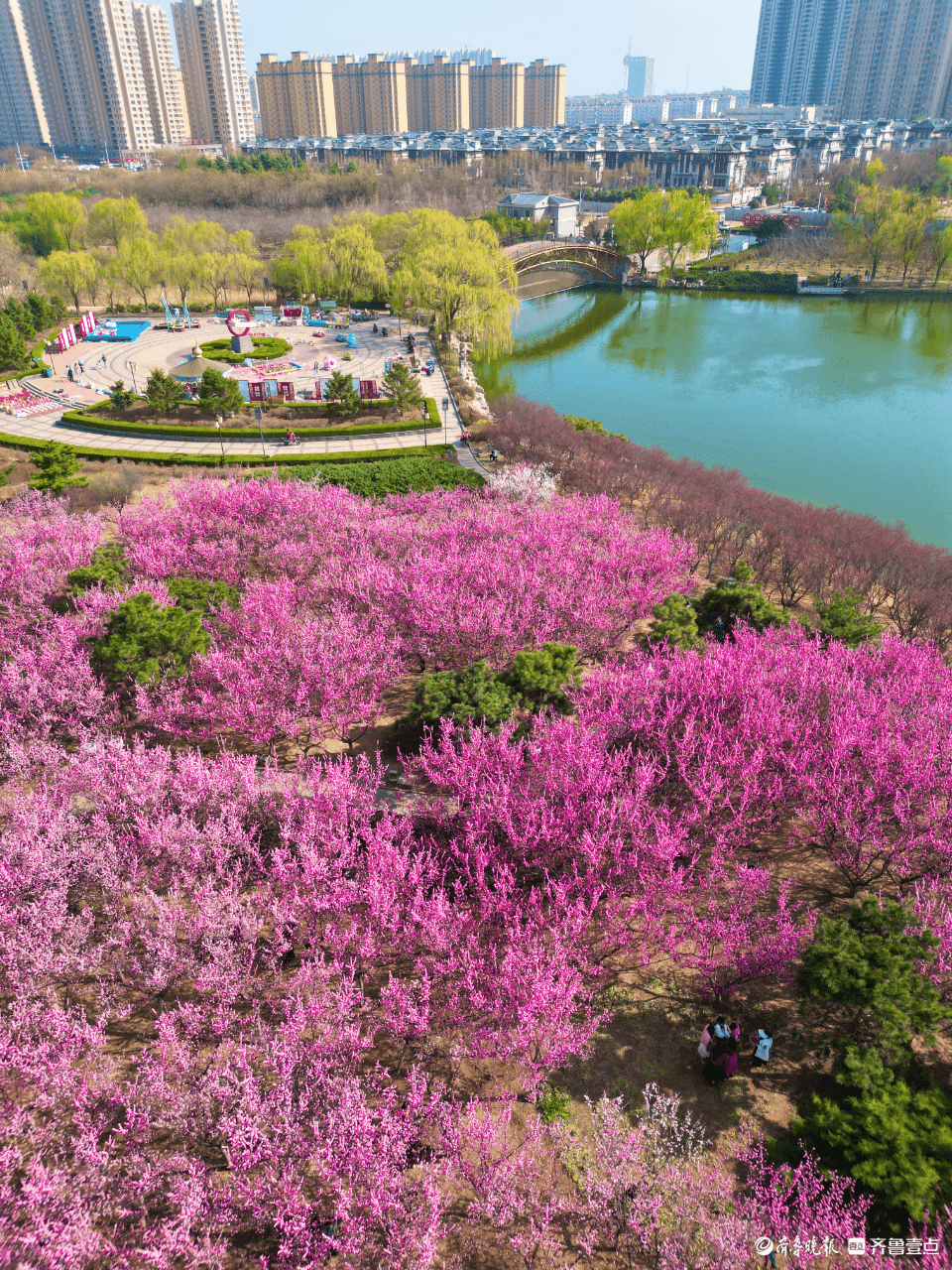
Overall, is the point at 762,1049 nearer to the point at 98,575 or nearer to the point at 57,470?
the point at 98,575

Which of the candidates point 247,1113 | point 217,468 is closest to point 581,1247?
point 247,1113

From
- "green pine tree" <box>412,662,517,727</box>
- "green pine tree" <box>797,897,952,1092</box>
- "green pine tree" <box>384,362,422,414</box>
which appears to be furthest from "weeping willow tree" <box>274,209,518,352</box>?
"green pine tree" <box>797,897,952,1092</box>

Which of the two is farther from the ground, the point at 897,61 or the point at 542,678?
the point at 897,61

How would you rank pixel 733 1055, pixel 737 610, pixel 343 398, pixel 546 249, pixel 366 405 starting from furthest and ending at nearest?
1. pixel 546 249
2. pixel 366 405
3. pixel 343 398
4. pixel 737 610
5. pixel 733 1055

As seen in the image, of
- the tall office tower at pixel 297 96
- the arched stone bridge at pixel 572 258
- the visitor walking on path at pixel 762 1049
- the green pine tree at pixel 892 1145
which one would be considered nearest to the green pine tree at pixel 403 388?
the visitor walking on path at pixel 762 1049

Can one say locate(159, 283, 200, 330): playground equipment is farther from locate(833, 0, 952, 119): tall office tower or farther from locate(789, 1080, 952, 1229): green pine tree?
locate(833, 0, 952, 119): tall office tower

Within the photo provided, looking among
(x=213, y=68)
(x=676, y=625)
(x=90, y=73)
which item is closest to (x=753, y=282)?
(x=676, y=625)
